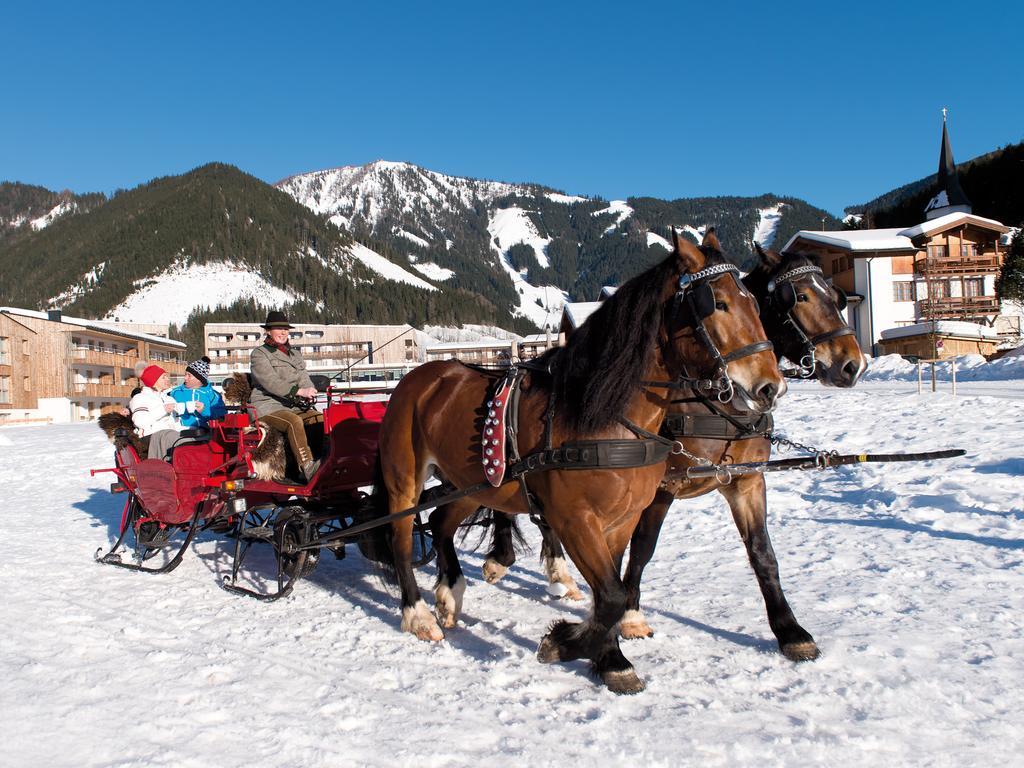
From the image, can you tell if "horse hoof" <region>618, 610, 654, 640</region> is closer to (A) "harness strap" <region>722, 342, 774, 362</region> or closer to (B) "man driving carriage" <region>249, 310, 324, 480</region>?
(A) "harness strap" <region>722, 342, 774, 362</region>

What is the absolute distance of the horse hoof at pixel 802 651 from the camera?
3725 millimetres

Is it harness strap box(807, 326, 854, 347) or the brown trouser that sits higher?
harness strap box(807, 326, 854, 347)

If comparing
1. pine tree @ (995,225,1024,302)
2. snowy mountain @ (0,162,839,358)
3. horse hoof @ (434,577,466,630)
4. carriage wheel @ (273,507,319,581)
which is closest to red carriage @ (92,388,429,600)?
carriage wheel @ (273,507,319,581)

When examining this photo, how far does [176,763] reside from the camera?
2.87 metres

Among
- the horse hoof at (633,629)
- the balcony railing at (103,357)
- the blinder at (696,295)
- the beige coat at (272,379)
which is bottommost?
the horse hoof at (633,629)

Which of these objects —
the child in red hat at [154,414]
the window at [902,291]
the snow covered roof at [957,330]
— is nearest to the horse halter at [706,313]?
the child in red hat at [154,414]

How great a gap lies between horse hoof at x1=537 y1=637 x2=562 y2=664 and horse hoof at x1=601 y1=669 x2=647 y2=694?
412 millimetres

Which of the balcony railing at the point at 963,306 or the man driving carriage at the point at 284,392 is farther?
the balcony railing at the point at 963,306

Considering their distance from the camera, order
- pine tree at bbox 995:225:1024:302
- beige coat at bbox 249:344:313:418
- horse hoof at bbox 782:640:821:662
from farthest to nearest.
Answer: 1. pine tree at bbox 995:225:1024:302
2. beige coat at bbox 249:344:313:418
3. horse hoof at bbox 782:640:821:662

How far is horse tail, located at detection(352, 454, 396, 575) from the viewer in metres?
5.25

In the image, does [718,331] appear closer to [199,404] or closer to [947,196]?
[199,404]

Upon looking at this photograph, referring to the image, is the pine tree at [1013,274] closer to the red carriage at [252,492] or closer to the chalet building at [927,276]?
the chalet building at [927,276]

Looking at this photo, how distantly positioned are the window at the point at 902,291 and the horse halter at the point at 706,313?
38436mm


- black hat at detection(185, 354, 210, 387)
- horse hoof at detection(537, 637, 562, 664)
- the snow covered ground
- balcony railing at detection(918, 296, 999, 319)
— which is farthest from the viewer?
balcony railing at detection(918, 296, 999, 319)
